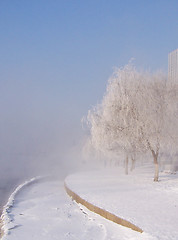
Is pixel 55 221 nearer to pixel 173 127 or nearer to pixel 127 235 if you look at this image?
pixel 127 235

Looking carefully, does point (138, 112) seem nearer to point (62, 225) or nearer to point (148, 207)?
point (148, 207)

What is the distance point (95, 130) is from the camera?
65.4 ft

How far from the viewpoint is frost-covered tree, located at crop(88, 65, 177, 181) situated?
1806 cm

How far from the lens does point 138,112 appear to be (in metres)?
18.2

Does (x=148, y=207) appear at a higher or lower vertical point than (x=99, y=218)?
higher

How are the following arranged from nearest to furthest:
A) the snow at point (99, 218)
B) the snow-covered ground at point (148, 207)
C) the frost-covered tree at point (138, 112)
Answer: the snow-covered ground at point (148, 207), the snow at point (99, 218), the frost-covered tree at point (138, 112)

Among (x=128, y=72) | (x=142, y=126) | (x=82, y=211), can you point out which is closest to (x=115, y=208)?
(x=82, y=211)

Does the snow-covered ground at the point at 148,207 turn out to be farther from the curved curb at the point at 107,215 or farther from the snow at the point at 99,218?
the curved curb at the point at 107,215

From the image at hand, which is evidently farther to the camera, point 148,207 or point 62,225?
point 148,207

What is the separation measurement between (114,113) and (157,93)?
281 centimetres

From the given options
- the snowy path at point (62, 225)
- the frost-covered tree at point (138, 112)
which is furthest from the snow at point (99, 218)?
the frost-covered tree at point (138, 112)

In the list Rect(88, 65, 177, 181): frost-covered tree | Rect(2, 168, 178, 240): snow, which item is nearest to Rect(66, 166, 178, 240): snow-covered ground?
Rect(2, 168, 178, 240): snow

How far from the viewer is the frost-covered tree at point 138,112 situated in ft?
59.3

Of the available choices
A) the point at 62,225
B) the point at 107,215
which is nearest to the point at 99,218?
the point at 107,215
